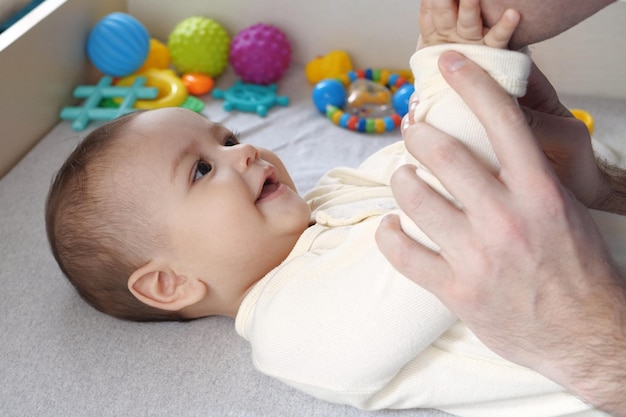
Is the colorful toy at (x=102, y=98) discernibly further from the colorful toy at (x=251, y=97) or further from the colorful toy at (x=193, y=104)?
the colorful toy at (x=251, y=97)

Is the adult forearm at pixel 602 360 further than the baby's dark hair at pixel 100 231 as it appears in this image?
No

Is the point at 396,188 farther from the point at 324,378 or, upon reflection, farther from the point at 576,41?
the point at 576,41

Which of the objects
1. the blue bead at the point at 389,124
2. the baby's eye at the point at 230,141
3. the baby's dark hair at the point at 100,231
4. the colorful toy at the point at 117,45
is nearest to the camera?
the baby's dark hair at the point at 100,231

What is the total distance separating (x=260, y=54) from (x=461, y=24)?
1113 millimetres

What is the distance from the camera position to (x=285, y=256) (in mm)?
1119

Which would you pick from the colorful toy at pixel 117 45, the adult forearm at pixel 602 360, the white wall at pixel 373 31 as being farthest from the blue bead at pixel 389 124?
the adult forearm at pixel 602 360

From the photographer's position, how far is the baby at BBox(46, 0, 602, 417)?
871mm

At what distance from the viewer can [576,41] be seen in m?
1.71

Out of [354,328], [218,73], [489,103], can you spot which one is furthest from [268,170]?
[218,73]

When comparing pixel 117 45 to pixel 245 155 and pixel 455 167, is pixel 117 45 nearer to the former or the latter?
pixel 245 155

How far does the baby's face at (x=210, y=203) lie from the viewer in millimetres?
1060

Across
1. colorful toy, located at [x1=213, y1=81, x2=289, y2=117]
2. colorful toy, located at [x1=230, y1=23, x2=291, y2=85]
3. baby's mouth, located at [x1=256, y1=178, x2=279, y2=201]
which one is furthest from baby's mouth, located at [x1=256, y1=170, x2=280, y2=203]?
colorful toy, located at [x1=230, y1=23, x2=291, y2=85]

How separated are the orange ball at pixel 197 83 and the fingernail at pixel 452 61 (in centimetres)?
116

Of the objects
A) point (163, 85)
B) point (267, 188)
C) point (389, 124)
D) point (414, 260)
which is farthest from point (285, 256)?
point (163, 85)
